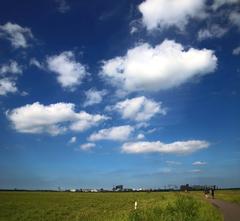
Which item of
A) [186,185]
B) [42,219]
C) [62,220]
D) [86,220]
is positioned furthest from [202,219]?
[186,185]

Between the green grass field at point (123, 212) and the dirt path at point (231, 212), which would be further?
the dirt path at point (231, 212)

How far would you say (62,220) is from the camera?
26.1m

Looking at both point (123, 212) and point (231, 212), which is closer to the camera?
point (231, 212)

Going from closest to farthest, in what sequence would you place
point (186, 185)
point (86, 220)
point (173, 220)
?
point (173, 220) < point (86, 220) < point (186, 185)

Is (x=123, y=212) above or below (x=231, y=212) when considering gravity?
below

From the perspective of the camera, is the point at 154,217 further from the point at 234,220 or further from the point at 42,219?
the point at 42,219

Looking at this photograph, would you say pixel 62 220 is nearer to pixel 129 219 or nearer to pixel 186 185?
pixel 129 219

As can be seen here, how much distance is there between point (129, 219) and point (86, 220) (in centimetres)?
595

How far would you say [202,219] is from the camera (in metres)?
20.6

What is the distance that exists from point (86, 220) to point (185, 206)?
7205 mm

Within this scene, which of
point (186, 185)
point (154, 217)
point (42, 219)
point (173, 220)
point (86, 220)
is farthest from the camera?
point (186, 185)

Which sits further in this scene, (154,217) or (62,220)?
(62,220)

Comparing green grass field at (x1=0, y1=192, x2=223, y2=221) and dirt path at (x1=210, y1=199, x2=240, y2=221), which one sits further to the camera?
dirt path at (x1=210, y1=199, x2=240, y2=221)

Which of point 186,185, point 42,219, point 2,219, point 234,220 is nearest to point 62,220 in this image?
point 42,219
